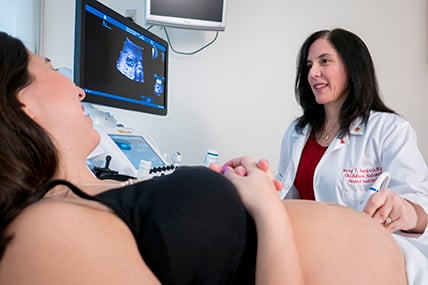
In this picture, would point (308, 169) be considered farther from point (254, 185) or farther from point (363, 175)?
point (254, 185)

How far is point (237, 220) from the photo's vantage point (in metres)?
0.54

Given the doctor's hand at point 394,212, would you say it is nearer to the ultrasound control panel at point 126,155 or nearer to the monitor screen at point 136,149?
the ultrasound control panel at point 126,155

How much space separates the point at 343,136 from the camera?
5.12ft

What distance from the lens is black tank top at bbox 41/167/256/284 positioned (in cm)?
50

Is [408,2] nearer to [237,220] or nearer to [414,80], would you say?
[414,80]

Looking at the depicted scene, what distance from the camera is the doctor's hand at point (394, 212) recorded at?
875mm

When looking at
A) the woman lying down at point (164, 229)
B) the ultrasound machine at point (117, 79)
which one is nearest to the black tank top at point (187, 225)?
the woman lying down at point (164, 229)

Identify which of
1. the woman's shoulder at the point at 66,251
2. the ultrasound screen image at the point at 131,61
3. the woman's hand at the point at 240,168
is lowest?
the woman's shoulder at the point at 66,251

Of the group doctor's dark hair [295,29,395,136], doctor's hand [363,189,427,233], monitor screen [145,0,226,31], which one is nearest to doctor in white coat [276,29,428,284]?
doctor's dark hair [295,29,395,136]

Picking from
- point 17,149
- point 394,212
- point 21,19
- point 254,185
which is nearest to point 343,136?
point 394,212

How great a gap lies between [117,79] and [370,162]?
40.9 inches

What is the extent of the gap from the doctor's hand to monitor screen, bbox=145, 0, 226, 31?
1305 millimetres

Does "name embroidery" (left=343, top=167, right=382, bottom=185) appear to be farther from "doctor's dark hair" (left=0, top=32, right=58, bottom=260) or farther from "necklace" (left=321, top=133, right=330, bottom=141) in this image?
"doctor's dark hair" (left=0, top=32, right=58, bottom=260)

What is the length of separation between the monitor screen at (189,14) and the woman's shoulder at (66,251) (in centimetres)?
161
